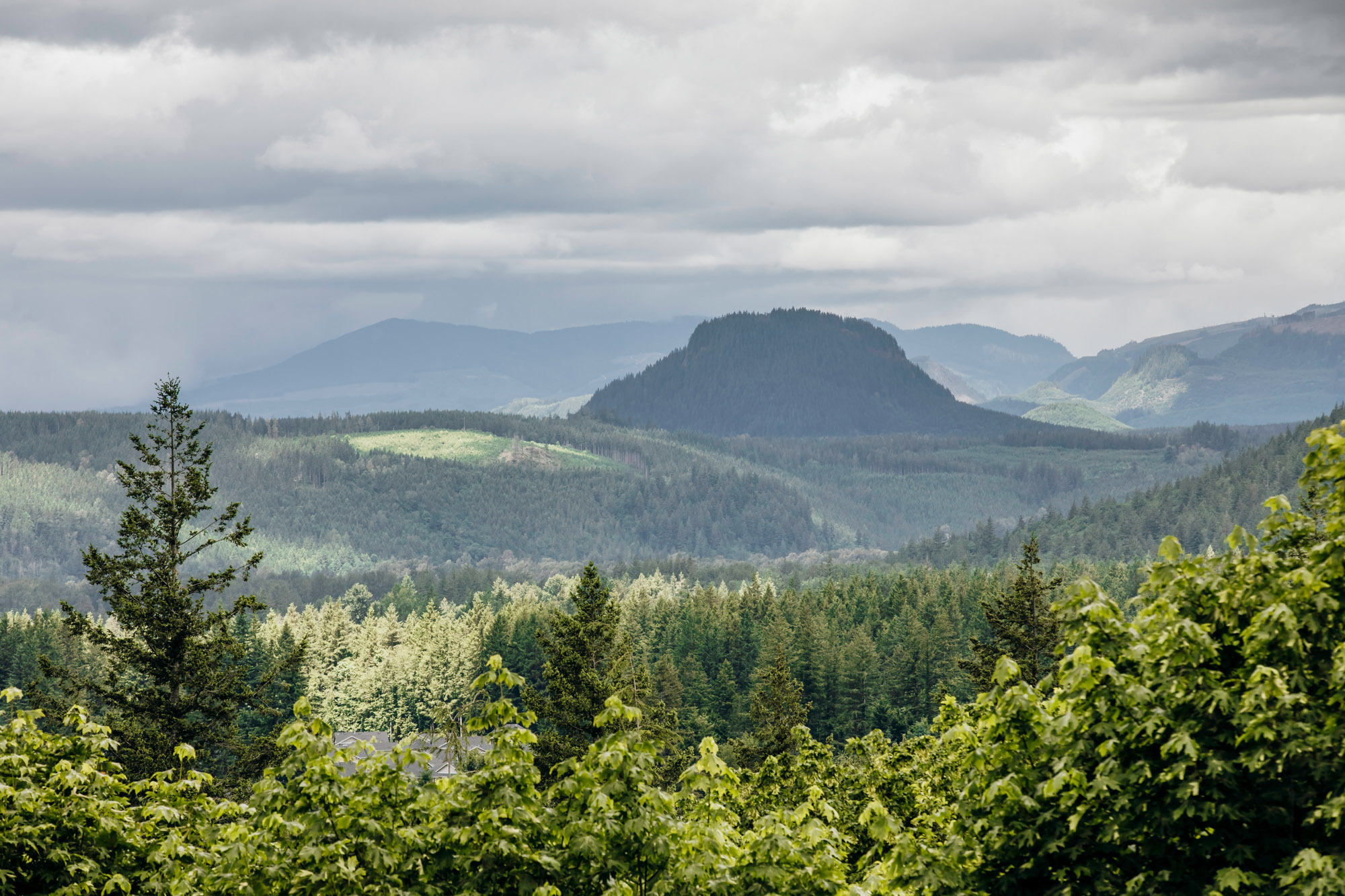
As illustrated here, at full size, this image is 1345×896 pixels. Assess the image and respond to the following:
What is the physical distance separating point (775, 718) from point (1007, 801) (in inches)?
2541

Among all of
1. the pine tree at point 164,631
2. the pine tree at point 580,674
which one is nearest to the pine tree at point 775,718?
the pine tree at point 580,674

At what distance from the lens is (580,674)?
66125mm

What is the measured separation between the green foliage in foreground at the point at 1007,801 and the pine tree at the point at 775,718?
5526 cm

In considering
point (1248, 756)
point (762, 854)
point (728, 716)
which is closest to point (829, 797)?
point (762, 854)

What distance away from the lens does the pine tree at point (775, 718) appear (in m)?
81.0

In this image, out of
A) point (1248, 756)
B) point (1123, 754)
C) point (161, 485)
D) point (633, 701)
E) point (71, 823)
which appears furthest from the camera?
point (633, 701)

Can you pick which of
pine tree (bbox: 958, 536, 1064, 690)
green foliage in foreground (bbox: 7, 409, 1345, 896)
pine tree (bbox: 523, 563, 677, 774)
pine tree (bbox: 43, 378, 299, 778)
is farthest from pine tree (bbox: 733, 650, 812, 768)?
green foliage in foreground (bbox: 7, 409, 1345, 896)

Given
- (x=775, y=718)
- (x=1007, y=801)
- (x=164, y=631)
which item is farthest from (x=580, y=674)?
(x=1007, y=801)

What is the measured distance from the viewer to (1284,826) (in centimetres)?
1973

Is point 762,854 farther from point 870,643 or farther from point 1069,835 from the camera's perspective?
point 870,643

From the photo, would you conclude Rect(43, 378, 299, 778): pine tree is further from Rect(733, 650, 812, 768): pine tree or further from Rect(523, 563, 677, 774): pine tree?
Rect(733, 650, 812, 768): pine tree

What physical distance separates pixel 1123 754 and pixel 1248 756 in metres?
2.34

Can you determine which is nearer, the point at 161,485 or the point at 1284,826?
the point at 1284,826

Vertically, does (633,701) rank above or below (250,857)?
below
